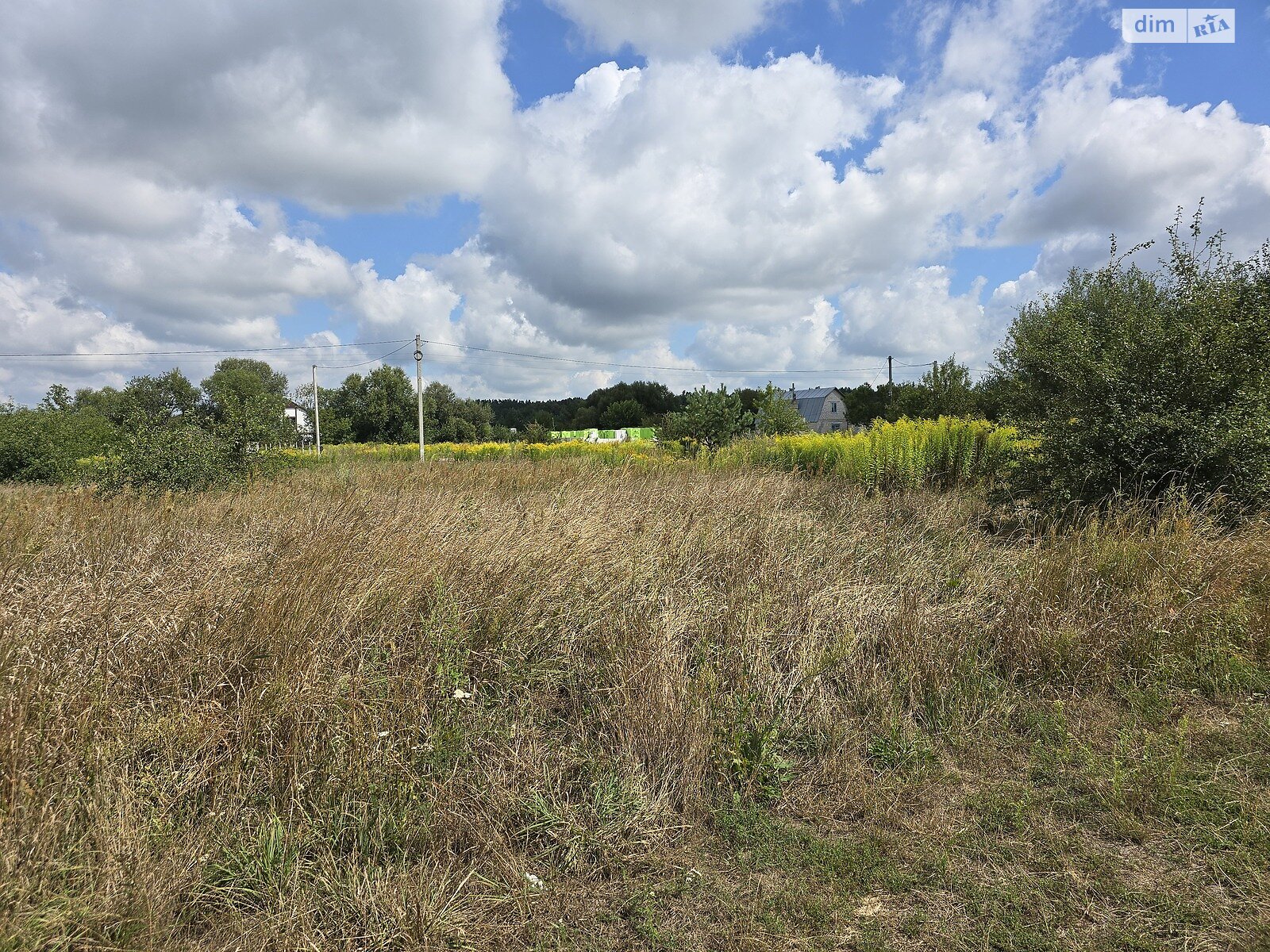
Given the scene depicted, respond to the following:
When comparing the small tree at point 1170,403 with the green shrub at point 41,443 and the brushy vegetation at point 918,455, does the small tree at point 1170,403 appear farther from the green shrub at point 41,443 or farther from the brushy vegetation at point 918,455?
the green shrub at point 41,443

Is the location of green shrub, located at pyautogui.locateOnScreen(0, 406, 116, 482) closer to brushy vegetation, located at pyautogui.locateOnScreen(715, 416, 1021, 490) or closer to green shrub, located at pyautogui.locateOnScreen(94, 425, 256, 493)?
green shrub, located at pyautogui.locateOnScreen(94, 425, 256, 493)

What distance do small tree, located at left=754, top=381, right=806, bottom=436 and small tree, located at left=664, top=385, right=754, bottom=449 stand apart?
843 mm

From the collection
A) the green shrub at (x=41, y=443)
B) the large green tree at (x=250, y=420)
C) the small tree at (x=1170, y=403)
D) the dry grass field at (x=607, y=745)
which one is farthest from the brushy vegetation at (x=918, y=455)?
the green shrub at (x=41, y=443)

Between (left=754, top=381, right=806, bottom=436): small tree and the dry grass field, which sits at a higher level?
(left=754, top=381, right=806, bottom=436): small tree

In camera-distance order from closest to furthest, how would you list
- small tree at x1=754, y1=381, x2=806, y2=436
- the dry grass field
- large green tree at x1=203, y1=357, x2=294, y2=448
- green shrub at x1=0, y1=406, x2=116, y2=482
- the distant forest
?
the dry grass field < large green tree at x1=203, y1=357, x2=294, y2=448 < small tree at x1=754, y1=381, x2=806, y2=436 < green shrub at x1=0, y1=406, x2=116, y2=482 < the distant forest

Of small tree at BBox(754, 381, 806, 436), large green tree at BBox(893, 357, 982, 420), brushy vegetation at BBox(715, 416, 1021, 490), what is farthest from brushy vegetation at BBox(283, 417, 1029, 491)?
large green tree at BBox(893, 357, 982, 420)

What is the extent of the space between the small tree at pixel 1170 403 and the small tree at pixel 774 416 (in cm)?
856

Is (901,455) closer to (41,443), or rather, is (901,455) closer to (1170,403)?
(1170,403)

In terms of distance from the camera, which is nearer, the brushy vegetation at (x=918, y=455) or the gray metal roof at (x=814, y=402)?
the brushy vegetation at (x=918, y=455)

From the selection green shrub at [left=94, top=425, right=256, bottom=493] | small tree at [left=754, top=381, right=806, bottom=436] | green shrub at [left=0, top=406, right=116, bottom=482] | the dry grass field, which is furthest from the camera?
green shrub at [left=0, top=406, right=116, bottom=482]

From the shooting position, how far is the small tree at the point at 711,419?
51.8ft

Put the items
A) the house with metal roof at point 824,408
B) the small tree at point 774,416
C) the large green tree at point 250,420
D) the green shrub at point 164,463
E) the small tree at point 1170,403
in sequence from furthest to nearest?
the house with metal roof at point 824,408
the small tree at point 774,416
the large green tree at point 250,420
the green shrub at point 164,463
the small tree at point 1170,403

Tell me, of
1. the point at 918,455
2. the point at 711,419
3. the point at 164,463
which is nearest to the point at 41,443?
the point at 164,463

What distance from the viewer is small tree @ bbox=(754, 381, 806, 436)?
1748cm
